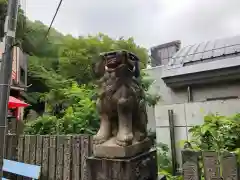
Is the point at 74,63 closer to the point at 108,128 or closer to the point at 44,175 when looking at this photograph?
the point at 44,175

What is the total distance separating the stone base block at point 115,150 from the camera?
2000 millimetres

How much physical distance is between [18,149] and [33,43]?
1680cm

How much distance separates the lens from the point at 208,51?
6418 millimetres

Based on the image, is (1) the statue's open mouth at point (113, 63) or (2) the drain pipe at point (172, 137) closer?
(1) the statue's open mouth at point (113, 63)

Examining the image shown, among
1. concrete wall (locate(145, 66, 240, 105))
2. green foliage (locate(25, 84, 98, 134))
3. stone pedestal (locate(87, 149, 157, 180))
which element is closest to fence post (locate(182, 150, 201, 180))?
stone pedestal (locate(87, 149, 157, 180))

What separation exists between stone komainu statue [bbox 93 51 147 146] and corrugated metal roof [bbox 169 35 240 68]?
166 inches

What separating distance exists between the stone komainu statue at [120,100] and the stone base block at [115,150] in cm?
4

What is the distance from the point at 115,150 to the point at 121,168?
17 cm

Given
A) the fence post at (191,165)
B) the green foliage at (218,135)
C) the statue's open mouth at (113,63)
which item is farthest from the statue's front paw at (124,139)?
the green foliage at (218,135)

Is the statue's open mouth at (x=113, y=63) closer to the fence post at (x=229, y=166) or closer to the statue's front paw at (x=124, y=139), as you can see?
the statue's front paw at (x=124, y=139)

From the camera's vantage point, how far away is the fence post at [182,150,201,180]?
1.97 m

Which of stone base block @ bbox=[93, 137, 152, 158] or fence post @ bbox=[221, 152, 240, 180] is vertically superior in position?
Result: stone base block @ bbox=[93, 137, 152, 158]

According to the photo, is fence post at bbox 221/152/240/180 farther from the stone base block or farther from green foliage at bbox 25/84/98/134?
green foliage at bbox 25/84/98/134

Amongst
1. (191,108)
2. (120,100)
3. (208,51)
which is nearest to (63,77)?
(208,51)
